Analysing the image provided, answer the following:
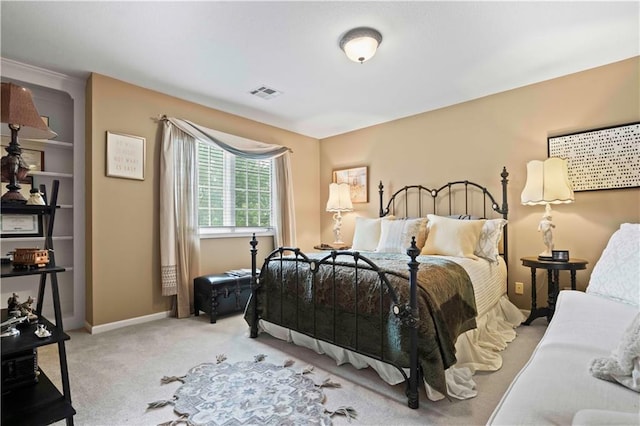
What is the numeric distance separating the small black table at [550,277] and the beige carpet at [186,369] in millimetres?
158

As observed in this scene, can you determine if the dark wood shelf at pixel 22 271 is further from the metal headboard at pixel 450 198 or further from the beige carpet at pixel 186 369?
the metal headboard at pixel 450 198

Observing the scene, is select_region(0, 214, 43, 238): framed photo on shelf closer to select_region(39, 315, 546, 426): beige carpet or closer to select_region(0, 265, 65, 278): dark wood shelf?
select_region(39, 315, 546, 426): beige carpet

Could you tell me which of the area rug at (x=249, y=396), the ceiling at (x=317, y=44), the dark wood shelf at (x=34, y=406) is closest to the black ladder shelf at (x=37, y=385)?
the dark wood shelf at (x=34, y=406)

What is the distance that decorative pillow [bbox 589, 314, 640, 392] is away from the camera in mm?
978

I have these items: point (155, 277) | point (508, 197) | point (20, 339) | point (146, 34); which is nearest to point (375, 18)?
point (146, 34)

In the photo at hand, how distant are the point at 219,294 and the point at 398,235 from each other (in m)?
2.02

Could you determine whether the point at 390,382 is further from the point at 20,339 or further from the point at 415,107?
the point at 415,107

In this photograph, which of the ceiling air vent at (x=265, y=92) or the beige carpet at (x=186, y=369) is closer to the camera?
the beige carpet at (x=186, y=369)

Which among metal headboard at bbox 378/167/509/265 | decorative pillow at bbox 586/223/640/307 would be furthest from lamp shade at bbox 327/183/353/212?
decorative pillow at bbox 586/223/640/307

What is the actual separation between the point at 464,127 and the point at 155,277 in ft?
12.8

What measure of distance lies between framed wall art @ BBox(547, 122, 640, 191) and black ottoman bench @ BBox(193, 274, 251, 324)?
3529 millimetres

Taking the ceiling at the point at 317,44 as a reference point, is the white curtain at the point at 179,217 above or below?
below

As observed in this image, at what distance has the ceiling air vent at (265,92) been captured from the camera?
3436mm

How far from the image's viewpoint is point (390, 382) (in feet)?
6.54
